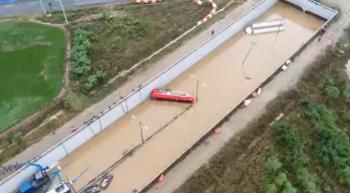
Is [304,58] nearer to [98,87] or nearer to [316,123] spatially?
[316,123]

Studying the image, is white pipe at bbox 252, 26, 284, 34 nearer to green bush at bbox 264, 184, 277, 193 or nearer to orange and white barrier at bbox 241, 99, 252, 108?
orange and white barrier at bbox 241, 99, 252, 108

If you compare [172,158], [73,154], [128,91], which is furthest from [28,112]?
[172,158]

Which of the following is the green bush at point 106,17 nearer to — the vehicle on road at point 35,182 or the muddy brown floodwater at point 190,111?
the muddy brown floodwater at point 190,111

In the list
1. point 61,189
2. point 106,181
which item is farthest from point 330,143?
point 61,189

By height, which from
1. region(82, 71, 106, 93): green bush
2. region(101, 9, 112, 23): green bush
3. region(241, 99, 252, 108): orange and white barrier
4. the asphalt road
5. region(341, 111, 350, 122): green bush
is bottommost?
region(341, 111, 350, 122): green bush

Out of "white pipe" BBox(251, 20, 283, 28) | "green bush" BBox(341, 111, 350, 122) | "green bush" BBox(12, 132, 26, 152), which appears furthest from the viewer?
"white pipe" BBox(251, 20, 283, 28)

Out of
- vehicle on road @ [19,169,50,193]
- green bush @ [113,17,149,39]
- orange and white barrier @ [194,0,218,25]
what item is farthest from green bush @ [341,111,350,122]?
vehicle on road @ [19,169,50,193]

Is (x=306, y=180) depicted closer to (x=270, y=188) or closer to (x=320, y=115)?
(x=270, y=188)
